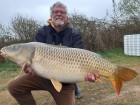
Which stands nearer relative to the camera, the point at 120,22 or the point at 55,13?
the point at 55,13

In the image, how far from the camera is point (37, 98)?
299 inches

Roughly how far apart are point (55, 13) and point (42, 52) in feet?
3.02

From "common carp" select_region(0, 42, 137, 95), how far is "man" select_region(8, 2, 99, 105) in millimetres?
676

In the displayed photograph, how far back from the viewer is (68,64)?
4.62 metres

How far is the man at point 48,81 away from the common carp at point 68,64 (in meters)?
0.68

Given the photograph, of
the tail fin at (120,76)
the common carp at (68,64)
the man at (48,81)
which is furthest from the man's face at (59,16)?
the tail fin at (120,76)

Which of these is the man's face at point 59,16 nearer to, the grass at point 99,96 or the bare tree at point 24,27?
the grass at point 99,96

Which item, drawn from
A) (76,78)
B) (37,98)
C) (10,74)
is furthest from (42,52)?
(10,74)

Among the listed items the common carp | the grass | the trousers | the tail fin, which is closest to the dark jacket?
the trousers

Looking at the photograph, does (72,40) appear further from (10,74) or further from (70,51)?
(10,74)

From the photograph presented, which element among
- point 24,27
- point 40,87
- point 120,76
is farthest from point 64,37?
point 24,27

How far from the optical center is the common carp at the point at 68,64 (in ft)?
15.1

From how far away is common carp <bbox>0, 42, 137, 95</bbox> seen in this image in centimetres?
461

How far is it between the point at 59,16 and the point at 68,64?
1.00m
